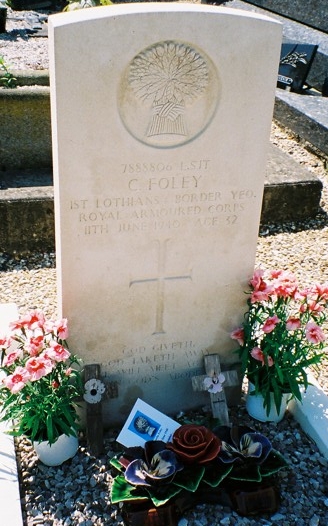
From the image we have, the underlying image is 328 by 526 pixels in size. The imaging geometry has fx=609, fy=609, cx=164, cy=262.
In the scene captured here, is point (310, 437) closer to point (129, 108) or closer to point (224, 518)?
point (224, 518)

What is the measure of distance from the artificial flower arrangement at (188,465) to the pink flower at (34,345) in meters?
0.72

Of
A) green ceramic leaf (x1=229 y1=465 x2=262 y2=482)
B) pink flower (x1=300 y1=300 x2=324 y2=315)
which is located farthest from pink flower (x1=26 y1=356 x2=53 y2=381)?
pink flower (x1=300 y1=300 x2=324 y2=315)

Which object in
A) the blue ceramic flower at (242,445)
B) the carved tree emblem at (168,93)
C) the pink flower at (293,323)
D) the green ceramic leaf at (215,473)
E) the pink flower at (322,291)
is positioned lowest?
the green ceramic leaf at (215,473)

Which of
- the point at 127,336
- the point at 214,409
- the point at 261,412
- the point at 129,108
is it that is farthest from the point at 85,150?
the point at 261,412

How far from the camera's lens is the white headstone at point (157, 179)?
109 inches

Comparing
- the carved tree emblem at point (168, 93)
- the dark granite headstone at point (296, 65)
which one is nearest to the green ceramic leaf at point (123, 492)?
the carved tree emblem at point (168, 93)

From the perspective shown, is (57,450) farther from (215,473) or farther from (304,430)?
(304,430)

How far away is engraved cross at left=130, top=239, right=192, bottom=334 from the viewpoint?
11.0 feet

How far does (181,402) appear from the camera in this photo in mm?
3846

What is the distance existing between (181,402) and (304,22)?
8.44 meters

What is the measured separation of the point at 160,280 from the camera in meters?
3.42

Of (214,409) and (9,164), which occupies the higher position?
(9,164)

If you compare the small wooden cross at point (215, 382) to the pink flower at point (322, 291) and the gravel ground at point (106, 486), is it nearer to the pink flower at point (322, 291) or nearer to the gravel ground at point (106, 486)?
the gravel ground at point (106, 486)

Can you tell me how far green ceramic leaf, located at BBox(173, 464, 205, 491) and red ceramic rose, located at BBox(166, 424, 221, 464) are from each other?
42 mm
